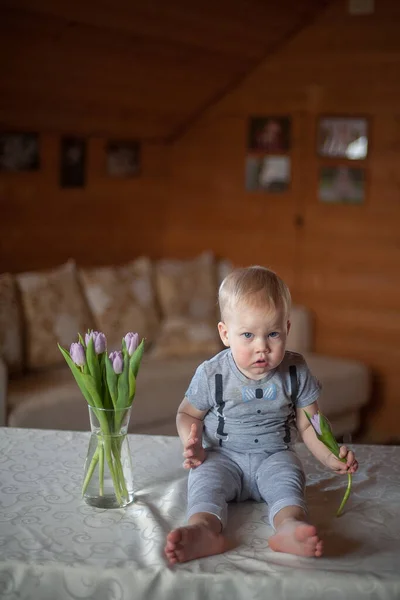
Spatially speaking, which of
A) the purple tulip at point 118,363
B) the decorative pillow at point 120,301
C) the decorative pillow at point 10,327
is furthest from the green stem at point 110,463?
the decorative pillow at point 120,301

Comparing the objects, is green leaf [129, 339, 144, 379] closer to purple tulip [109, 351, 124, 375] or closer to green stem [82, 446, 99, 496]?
purple tulip [109, 351, 124, 375]

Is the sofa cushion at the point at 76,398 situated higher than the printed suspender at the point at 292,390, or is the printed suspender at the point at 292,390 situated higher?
the printed suspender at the point at 292,390

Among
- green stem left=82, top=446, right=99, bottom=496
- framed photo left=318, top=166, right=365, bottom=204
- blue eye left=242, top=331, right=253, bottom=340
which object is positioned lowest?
green stem left=82, top=446, right=99, bottom=496

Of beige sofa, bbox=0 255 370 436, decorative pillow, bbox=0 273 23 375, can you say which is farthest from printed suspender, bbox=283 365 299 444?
decorative pillow, bbox=0 273 23 375

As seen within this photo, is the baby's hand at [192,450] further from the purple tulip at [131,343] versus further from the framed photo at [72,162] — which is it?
the framed photo at [72,162]

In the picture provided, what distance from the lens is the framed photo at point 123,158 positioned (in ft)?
14.3

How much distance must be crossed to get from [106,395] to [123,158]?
9.86ft

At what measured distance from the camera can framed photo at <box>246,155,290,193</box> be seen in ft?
14.6

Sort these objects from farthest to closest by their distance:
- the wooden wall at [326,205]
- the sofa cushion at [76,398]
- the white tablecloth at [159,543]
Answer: the wooden wall at [326,205] → the sofa cushion at [76,398] → the white tablecloth at [159,543]

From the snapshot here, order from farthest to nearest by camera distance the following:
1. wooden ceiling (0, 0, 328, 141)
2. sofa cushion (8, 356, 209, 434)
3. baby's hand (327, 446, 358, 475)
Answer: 1. wooden ceiling (0, 0, 328, 141)
2. sofa cushion (8, 356, 209, 434)
3. baby's hand (327, 446, 358, 475)

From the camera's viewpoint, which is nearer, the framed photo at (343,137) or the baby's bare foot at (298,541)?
the baby's bare foot at (298,541)

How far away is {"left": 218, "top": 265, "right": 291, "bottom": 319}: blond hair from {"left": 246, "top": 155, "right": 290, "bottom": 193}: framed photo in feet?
9.47

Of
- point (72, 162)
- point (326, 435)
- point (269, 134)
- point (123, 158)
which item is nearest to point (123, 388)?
point (326, 435)

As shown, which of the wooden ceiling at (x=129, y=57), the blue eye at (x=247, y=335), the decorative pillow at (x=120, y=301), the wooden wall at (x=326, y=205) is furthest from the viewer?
the wooden wall at (x=326, y=205)
